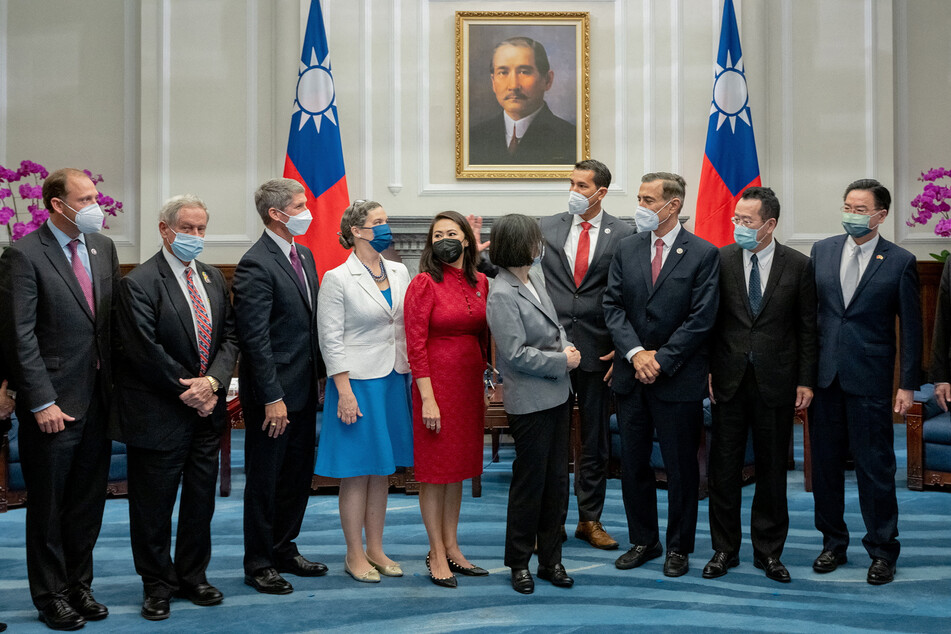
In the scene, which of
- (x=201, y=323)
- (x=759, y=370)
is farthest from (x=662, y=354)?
(x=201, y=323)

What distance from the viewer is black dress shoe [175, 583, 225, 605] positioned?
132 inches

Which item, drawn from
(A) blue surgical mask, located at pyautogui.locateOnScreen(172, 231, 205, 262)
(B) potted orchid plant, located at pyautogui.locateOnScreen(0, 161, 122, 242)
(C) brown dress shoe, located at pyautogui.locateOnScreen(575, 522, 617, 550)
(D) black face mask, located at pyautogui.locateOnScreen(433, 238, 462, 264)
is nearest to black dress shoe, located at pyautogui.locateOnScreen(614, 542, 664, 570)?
(C) brown dress shoe, located at pyautogui.locateOnScreen(575, 522, 617, 550)

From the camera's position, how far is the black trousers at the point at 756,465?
3660 millimetres

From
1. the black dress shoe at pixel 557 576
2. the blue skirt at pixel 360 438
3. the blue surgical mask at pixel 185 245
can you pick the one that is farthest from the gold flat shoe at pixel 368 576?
the blue surgical mask at pixel 185 245

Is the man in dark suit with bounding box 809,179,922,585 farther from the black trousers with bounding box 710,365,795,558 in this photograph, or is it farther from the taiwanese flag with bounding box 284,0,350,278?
the taiwanese flag with bounding box 284,0,350,278

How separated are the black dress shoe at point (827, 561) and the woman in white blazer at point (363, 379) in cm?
168

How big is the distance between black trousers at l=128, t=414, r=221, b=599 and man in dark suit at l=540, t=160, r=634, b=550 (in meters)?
1.59

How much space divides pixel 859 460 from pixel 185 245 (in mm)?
2706

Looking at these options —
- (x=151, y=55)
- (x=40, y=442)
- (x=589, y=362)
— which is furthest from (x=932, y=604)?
(x=151, y=55)

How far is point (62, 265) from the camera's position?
317 cm

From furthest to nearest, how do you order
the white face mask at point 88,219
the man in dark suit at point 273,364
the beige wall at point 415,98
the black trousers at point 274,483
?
the beige wall at point 415,98
the black trousers at point 274,483
the man in dark suit at point 273,364
the white face mask at point 88,219

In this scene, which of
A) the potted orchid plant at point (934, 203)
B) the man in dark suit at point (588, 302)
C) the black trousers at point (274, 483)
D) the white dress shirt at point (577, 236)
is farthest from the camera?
the potted orchid plant at point (934, 203)

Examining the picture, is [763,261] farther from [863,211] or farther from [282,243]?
[282,243]

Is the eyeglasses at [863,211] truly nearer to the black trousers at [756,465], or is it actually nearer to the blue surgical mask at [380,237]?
the black trousers at [756,465]
